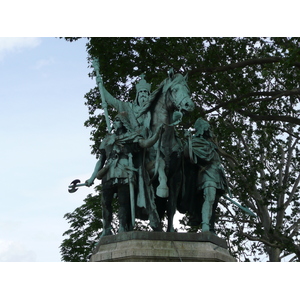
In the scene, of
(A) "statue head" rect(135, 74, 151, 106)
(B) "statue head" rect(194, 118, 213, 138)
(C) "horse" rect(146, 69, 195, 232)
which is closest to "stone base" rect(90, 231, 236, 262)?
(C) "horse" rect(146, 69, 195, 232)

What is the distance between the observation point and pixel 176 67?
20.4 meters

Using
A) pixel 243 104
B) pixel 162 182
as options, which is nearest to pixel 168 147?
pixel 162 182

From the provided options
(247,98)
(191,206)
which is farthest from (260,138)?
(191,206)

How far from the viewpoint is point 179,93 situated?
12.4 m

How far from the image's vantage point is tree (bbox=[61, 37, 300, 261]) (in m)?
19.8

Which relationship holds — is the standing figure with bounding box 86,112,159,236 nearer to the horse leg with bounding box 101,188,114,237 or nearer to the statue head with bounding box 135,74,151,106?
the horse leg with bounding box 101,188,114,237

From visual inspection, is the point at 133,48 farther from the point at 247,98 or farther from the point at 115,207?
the point at 115,207

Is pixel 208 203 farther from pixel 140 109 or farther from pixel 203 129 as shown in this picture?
pixel 140 109

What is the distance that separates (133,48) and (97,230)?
647 cm

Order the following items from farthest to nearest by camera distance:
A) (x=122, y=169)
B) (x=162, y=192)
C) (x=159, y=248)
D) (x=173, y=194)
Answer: (x=173, y=194) → (x=122, y=169) → (x=162, y=192) → (x=159, y=248)

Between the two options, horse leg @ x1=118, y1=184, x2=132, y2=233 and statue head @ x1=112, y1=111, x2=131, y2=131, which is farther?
statue head @ x1=112, y1=111, x2=131, y2=131

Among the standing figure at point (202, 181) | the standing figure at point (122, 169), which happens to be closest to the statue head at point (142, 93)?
the standing figure at point (122, 169)

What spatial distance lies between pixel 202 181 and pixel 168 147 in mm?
932

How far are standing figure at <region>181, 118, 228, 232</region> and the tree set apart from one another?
196 inches
